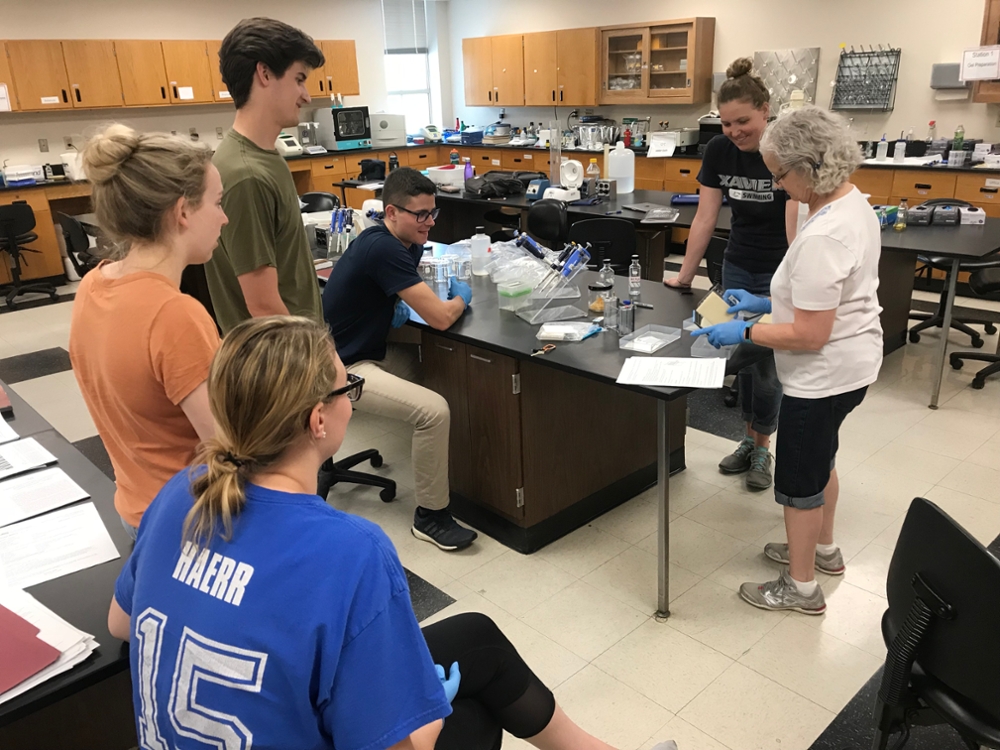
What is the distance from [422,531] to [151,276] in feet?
5.88

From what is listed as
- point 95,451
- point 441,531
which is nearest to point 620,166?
point 441,531

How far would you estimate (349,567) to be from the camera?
0.94 metres

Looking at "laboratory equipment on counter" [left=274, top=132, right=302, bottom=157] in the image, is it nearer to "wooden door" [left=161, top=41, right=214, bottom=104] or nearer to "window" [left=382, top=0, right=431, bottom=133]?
"wooden door" [left=161, top=41, right=214, bottom=104]

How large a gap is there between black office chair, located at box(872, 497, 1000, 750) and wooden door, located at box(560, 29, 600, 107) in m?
7.63

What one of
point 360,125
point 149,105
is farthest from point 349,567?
point 360,125

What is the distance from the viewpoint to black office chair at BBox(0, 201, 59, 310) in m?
6.25

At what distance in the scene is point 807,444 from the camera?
2137 mm

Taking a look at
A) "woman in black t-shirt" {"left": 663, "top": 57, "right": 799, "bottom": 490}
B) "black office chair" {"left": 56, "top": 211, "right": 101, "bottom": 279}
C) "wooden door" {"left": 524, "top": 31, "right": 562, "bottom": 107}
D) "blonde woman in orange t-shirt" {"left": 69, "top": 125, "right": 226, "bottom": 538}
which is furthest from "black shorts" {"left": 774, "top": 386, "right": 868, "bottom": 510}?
"wooden door" {"left": 524, "top": 31, "right": 562, "bottom": 107}

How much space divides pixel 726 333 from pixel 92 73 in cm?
729

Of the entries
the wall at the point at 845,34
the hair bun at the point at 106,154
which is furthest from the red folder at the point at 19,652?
the wall at the point at 845,34

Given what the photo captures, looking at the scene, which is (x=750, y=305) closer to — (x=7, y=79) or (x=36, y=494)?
(x=36, y=494)

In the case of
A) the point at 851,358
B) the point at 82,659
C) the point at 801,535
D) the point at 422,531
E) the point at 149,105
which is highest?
the point at 149,105

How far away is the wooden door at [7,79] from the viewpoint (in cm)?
673

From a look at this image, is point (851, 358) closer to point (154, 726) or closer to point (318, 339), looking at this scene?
point (318, 339)
